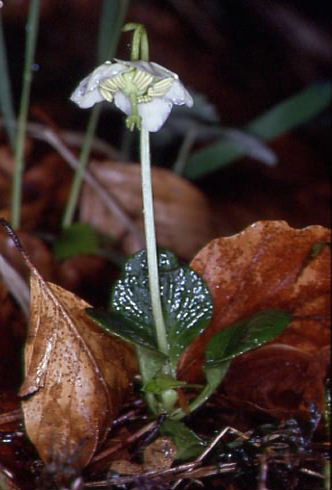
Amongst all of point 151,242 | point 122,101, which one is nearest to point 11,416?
point 151,242

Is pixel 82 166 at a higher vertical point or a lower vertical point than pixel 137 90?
lower

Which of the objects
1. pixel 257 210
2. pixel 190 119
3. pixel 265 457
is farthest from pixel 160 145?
pixel 265 457

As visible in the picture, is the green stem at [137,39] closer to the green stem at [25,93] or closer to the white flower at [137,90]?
the white flower at [137,90]

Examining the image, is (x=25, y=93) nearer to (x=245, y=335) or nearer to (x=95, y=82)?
(x=95, y=82)

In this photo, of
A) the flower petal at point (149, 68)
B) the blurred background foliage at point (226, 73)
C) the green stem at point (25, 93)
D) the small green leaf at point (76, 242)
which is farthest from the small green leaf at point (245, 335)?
the blurred background foliage at point (226, 73)

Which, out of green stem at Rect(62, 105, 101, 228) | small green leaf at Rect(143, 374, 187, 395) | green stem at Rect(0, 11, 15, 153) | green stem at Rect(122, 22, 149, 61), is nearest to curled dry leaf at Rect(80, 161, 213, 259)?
green stem at Rect(62, 105, 101, 228)

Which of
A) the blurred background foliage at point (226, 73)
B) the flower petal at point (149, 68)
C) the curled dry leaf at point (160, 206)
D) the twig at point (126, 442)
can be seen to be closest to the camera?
the flower petal at point (149, 68)

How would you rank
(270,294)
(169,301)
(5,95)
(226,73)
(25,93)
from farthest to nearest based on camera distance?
(226,73), (5,95), (25,93), (270,294), (169,301)
